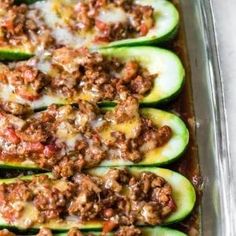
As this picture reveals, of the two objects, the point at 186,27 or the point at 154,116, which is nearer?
the point at 154,116

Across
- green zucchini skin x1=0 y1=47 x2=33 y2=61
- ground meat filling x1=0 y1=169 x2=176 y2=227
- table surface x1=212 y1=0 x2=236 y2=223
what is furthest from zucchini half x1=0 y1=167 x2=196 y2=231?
green zucchini skin x1=0 y1=47 x2=33 y2=61

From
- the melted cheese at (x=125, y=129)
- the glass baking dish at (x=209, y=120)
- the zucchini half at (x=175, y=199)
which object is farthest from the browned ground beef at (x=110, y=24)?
the zucchini half at (x=175, y=199)

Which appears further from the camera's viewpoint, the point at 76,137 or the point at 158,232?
the point at 76,137

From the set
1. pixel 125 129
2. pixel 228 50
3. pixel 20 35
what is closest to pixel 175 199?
pixel 125 129

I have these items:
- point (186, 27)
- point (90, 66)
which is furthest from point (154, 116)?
point (186, 27)

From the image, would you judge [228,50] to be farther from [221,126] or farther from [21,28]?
[21,28]

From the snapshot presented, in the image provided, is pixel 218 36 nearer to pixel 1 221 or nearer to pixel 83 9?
pixel 83 9

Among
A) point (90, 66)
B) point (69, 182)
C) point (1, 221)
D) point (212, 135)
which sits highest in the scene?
point (90, 66)
